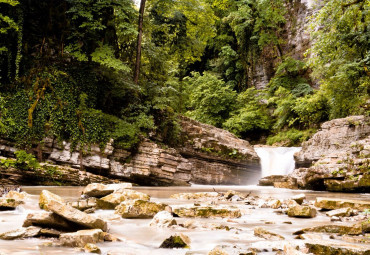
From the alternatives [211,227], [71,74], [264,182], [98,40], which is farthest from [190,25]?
[211,227]

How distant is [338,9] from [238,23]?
796 inches

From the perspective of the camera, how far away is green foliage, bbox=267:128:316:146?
21700 millimetres

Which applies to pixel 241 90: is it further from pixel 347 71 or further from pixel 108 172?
pixel 108 172

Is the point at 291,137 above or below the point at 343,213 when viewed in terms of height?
above

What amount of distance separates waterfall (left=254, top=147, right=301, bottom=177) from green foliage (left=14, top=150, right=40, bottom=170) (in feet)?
43.1

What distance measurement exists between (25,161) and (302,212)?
9.55 meters

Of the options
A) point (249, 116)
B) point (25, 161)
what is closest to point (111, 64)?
point (25, 161)

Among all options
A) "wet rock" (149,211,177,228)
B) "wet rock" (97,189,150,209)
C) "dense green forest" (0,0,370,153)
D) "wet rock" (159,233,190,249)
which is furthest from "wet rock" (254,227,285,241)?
"dense green forest" (0,0,370,153)

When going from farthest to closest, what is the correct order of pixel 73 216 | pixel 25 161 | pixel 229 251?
pixel 25 161 < pixel 73 216 < pixel 229 251

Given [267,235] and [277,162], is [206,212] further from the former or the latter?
[277,162]

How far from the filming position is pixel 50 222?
2910 mm

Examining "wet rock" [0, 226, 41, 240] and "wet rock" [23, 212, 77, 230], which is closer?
"wet rock" [0, 226, 41, 240]

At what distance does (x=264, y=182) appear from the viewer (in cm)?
1505

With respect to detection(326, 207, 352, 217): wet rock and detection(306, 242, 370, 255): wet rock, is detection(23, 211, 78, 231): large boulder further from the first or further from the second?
detection(326, 207, 352, 217): wet rock
